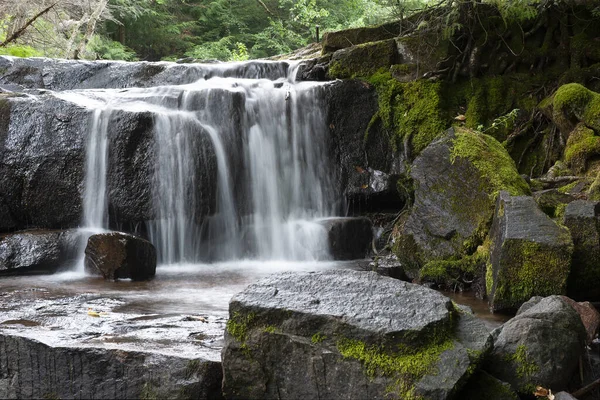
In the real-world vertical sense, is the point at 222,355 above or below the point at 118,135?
below

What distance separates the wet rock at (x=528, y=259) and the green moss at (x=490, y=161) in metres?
0.92

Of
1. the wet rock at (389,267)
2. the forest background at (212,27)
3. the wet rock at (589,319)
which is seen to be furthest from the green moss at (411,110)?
the forest background at (212,27)

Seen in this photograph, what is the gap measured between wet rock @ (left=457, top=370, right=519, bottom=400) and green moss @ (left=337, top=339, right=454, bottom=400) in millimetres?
255

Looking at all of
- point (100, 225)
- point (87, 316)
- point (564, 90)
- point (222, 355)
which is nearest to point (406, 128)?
point (564, 90)

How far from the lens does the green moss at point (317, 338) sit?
10.5ft

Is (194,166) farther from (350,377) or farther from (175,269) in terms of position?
(350,377)

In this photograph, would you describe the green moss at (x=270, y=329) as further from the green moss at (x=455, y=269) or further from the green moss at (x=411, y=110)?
the green moss at (x=411, y=110)

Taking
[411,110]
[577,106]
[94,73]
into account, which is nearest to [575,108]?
[577,106]

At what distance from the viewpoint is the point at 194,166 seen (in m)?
9.34

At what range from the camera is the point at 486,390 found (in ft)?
10.5

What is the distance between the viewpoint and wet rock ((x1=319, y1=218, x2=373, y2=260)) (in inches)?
348

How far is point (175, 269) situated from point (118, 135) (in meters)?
2.26

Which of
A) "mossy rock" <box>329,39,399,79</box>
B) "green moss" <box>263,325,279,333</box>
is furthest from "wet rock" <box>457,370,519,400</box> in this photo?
"mossy rock" <box>329,39,399,79</box>

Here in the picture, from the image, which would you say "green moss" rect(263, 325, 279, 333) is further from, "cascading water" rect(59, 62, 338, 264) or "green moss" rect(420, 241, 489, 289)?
"cascading water" rect(59, 62, 338, 264)
